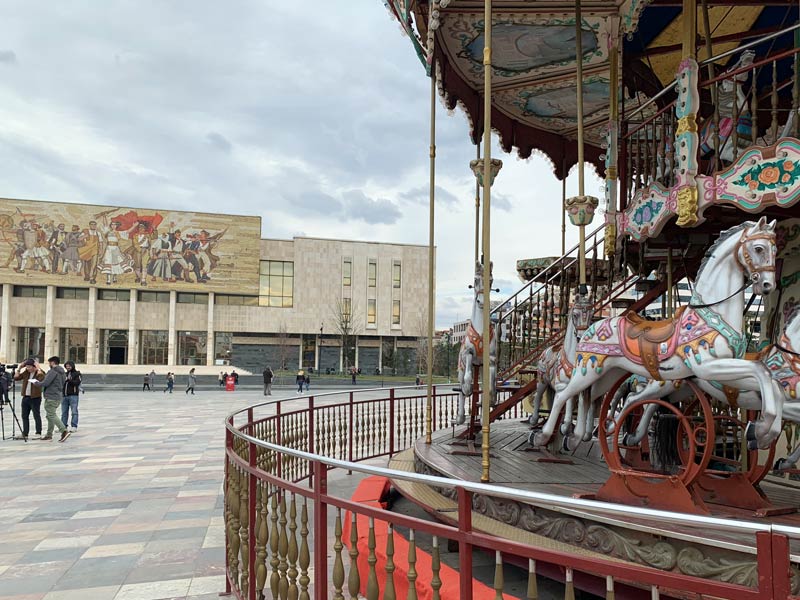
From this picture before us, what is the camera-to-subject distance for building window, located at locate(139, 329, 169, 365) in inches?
2266

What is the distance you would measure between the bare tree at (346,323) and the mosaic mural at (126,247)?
27.6ft

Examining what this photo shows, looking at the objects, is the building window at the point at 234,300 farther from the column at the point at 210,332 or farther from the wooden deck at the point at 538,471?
the wooden deck at the point at 538,471

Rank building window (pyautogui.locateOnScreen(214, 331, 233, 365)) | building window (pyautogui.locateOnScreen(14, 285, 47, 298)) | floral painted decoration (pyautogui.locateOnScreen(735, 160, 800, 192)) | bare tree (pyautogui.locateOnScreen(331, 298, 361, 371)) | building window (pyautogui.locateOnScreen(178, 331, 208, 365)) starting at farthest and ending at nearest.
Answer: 1. bare tree (pyautogui.locateOnScreen(331, 298, 361, 371))
2. building window (pyautogui.locateOnScreen(214, 331, 233, 365))
3. building window (pyautogui.locateOnScreen(178, 331, 208, 365))
4. building window (pyautogui.locateOnScreen(14, 285, 47, 298))
5. floral painted decoration (pyautogui.locateOnScreen(735, 160, 800, 192))

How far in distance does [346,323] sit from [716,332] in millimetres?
55294

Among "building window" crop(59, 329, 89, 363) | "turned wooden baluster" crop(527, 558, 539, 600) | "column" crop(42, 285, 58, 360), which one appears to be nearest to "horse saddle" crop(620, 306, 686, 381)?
"turned wooden baluster" crop(527, 558, 539, 600)

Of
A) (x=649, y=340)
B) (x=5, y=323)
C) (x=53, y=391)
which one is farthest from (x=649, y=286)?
(x=5, y=323)

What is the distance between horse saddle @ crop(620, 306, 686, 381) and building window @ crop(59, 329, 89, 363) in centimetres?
6032

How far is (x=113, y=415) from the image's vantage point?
18422mm

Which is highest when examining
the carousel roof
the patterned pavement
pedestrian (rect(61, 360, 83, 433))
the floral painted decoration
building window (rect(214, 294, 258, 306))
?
the carousel roof

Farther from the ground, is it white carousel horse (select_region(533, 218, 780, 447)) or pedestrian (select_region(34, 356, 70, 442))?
white carousel horse (select_region(533, 218, 780, 447))

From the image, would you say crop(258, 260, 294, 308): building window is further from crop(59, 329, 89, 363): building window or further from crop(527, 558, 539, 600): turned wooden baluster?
crop(527, 558, 539, 600): turned wooden baluster

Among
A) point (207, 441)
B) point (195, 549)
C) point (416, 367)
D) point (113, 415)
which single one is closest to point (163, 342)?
point (416, 367)

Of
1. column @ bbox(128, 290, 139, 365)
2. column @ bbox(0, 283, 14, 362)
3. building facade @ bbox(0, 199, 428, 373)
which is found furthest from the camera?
column @ bbox(128, 290, 139, 365)

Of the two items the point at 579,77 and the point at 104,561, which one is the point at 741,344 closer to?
the point at 579,77
